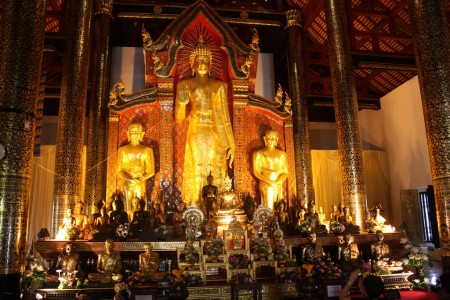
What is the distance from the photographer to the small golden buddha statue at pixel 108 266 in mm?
6410

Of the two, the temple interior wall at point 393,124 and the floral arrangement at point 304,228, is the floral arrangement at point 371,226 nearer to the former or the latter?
the floral arrangement at point 304,228

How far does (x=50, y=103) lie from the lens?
13.9m

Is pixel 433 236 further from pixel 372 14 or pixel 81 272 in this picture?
pixel 81 272

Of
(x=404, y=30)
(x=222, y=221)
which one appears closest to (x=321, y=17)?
(x=404, y=30)

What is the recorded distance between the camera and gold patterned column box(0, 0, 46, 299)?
15.8 ft

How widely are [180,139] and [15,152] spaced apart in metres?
5.84

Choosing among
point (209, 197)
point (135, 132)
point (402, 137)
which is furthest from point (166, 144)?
point (402, 137)

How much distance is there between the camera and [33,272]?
610 centimetres

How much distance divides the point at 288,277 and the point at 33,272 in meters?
3.87

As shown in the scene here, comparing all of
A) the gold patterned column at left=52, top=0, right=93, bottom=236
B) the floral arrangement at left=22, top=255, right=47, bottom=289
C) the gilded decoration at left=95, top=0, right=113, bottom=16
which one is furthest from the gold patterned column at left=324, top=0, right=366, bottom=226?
the gilded decoration at left=95, top=0, right=113, bottom=16

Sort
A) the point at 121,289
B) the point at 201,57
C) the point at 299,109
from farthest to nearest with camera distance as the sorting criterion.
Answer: the point at 299,109 → the point at 201,57 → the point at 121,289

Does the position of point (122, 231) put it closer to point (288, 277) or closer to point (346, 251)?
point (288, 277)

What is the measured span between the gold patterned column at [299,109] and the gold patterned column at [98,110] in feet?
16.7

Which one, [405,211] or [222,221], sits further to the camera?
[405,211]
